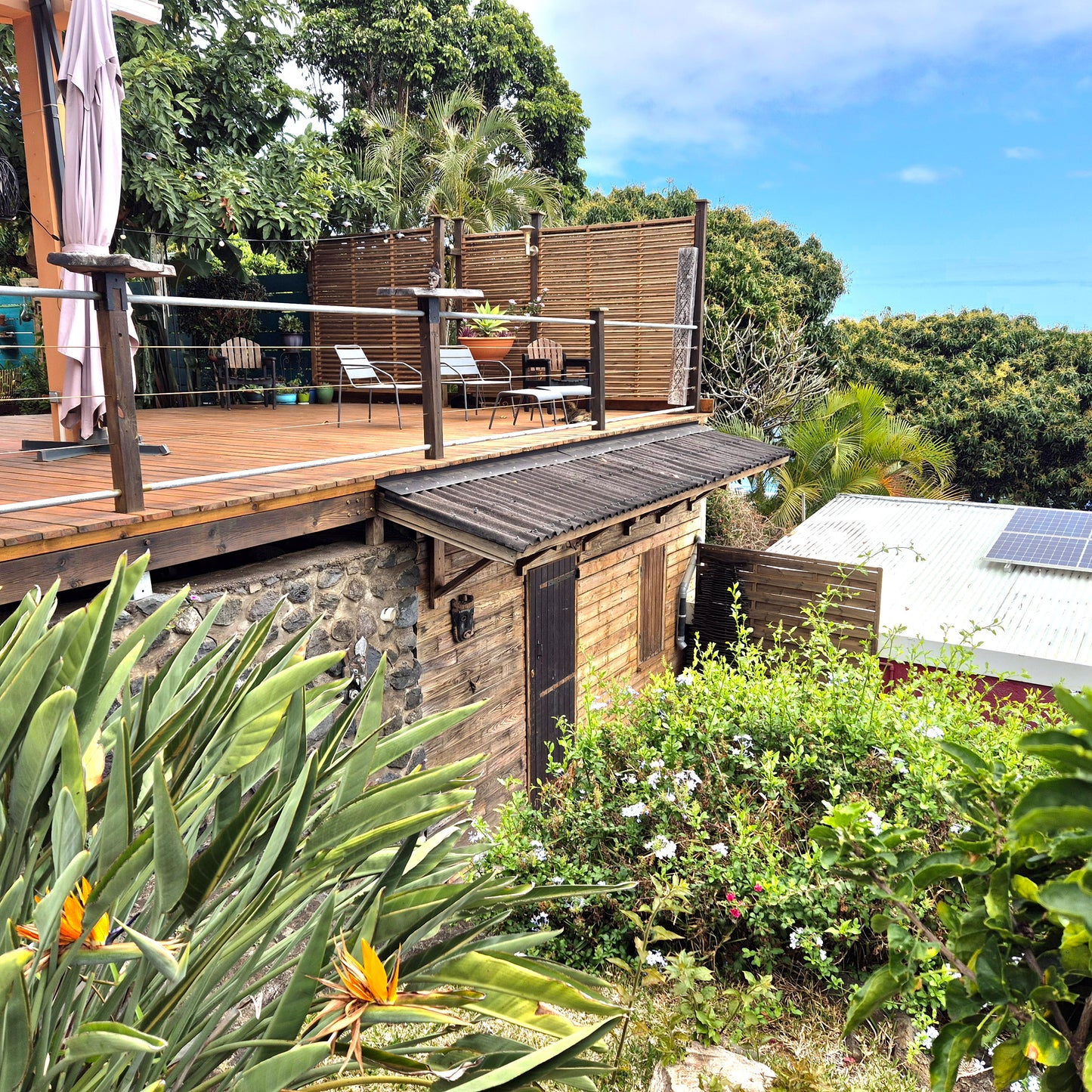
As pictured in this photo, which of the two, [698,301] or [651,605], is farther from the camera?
[651,605]

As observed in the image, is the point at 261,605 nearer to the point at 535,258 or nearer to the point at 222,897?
the point at 222,897

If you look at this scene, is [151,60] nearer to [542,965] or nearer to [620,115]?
[542,965]

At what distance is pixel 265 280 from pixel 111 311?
29.5 feet

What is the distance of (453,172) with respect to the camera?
57.9ft

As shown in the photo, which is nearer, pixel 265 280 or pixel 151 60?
pixel 151 60

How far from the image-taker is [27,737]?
132cm

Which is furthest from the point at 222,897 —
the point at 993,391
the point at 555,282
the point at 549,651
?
the point at 993,391

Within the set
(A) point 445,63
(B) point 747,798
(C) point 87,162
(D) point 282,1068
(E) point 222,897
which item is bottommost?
(B) point 747,798

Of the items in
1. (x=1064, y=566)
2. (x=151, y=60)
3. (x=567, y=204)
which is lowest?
(x=1064, y=566)

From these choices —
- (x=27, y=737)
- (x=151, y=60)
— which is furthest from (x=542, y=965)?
(x=151, y=60)

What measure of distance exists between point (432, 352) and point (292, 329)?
7.33 meters

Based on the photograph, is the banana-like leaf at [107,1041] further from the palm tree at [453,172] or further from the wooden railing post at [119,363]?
the palm tree at [453,172]

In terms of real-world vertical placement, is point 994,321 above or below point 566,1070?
above

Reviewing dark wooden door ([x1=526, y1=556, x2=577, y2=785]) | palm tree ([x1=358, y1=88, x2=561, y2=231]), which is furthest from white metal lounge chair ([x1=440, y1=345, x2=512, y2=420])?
palm tree ([x1=358, y1=88, x2=561, y2=231])
